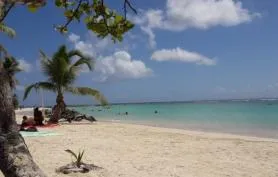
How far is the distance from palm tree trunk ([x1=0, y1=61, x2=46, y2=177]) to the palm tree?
16540mm

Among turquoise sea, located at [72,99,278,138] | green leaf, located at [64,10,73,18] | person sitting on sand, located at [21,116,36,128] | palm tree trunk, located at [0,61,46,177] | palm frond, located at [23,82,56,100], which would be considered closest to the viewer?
palm tree trunk, located at [0,61,46,177]

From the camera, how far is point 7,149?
2.25m

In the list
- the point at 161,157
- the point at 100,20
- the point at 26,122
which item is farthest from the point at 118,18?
the point at 26,122

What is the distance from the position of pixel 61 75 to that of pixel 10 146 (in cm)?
1673

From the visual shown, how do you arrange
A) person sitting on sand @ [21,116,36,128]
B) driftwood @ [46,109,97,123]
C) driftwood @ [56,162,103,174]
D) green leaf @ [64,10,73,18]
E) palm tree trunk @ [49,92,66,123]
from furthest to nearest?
driftwood @ [46,109,97,123] < palm tree trunk @ [49,92,66,123] < person sitting on sand @ [21,116,36,128] < driftwood @ [56,162,103,174] < green leaf @ [64,10,73,18]

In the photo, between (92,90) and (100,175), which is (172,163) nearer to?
(100,175)

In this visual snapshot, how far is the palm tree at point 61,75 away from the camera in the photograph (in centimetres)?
1878

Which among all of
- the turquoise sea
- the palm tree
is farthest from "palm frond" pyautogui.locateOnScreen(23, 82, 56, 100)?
the turquoise sea

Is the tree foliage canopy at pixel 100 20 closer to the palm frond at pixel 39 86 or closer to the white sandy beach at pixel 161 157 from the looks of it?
the white sandy beach at pixel 161 157

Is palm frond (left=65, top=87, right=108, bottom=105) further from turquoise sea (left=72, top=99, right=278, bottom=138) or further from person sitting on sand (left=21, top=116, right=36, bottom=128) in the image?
turquoise sea (left=72, top=99, right=278, bottom=138)

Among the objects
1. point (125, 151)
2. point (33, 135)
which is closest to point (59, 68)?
point (33, 135)

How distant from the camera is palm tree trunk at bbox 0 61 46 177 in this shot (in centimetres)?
224

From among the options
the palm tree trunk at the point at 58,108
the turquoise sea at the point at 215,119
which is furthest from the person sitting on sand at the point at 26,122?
the turquoise sea at the point at 215,119

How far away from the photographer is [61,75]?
61.4 feet
